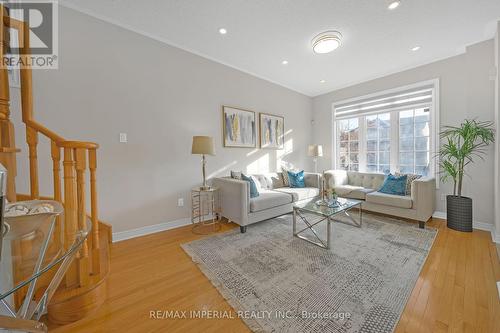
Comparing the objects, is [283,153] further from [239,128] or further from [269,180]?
[239,128]

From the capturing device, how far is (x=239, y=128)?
3.67 metres

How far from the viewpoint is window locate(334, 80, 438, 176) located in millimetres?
3492

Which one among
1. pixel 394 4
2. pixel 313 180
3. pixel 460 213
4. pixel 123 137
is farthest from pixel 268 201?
pixel 394 4

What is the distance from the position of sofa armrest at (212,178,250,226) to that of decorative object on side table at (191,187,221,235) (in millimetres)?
166

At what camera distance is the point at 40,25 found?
82.7 inches

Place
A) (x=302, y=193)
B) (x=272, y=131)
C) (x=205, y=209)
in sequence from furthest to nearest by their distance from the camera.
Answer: (x=272, y=131) < (x=302, y=193) < (x=205, y=209)

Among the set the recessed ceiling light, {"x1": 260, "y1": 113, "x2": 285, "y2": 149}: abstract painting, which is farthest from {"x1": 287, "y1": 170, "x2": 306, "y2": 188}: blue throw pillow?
the recessed ceiling light

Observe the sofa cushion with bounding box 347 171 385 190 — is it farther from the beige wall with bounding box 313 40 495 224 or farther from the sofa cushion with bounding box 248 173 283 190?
the sofa cushion with bounding box 248 173 283 190

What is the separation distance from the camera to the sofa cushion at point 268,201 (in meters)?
2.82

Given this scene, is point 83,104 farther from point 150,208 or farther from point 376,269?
point 376,269

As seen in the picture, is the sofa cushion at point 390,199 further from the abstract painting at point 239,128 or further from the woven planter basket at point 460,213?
the abstract painting at point 239,128

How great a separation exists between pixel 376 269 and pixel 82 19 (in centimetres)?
414

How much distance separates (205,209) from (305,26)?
300cm

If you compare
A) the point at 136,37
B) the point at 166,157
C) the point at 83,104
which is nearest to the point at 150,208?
the point at 166,157
